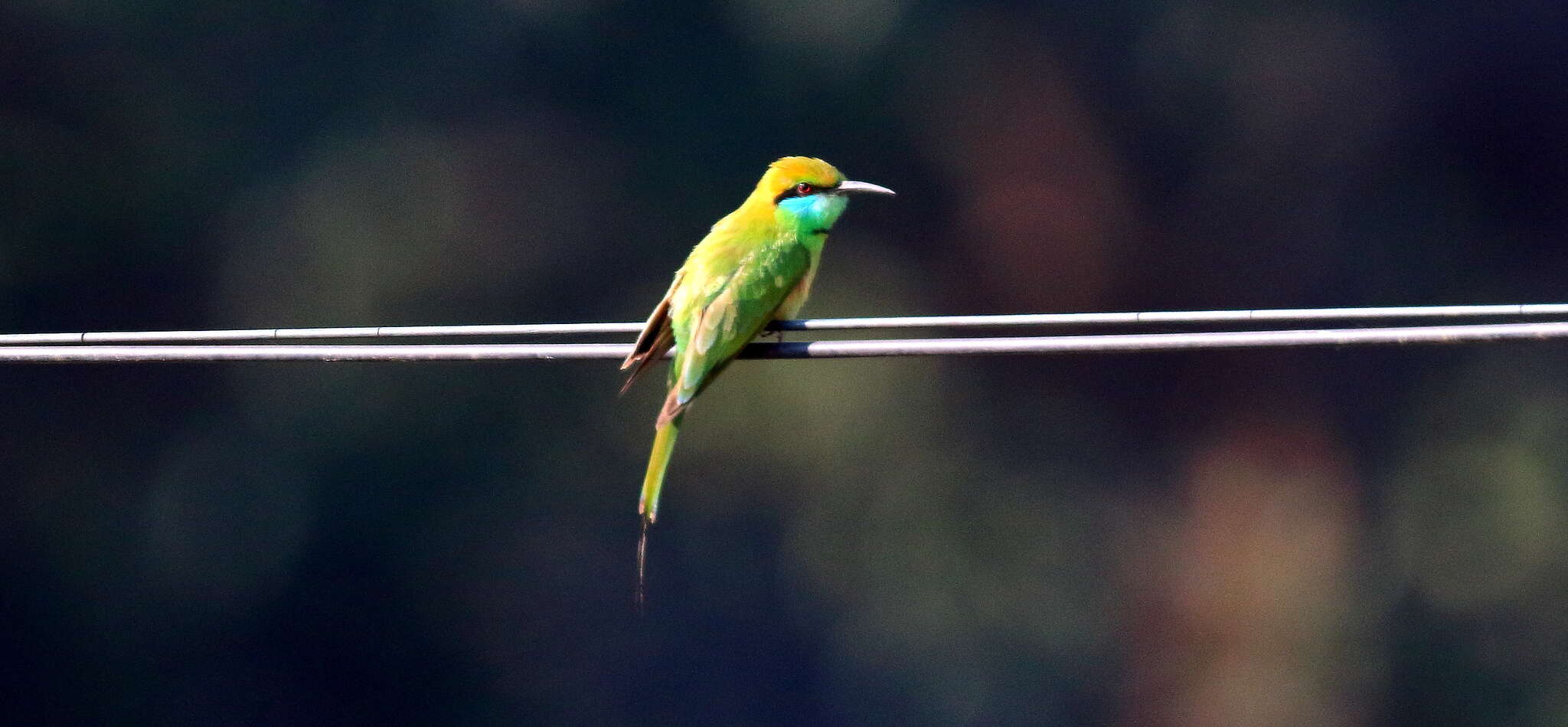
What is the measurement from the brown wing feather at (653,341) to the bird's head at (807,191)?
0.64 meters

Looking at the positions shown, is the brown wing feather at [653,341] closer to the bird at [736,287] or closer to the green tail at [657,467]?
the bird at [736,287]

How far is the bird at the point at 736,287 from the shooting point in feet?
11.1

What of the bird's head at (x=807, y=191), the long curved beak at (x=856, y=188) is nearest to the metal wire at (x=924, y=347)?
the bird's head at (x=807, y=191)

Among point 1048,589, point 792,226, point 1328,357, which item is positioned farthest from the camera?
point 1328,357

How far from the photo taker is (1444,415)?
35.7 ft

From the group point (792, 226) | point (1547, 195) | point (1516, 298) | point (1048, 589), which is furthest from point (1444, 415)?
point (792, 226)

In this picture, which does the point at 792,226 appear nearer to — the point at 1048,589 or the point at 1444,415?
the point at 1048,589

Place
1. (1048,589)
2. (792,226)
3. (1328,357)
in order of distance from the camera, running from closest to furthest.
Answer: (792,226) < (1048,589) < (1328,357)

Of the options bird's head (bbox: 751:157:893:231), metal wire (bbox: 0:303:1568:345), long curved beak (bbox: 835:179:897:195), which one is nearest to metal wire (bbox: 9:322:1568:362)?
metal wire (bbox: 0:303:1568:345)

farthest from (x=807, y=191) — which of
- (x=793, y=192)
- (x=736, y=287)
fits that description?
(x=736, y=287)

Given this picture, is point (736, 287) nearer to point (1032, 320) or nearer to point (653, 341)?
point (653, 341)

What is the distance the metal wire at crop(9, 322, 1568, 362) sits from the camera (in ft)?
7.20

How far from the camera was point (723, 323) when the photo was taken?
348cm

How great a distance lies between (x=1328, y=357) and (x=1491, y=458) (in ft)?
3.84
